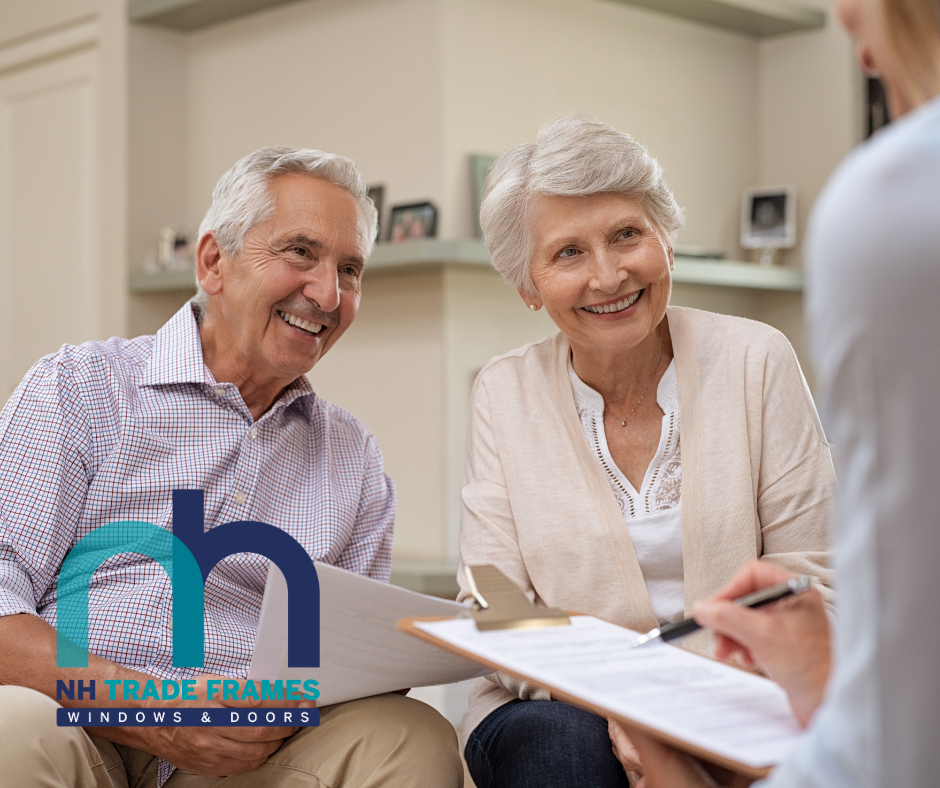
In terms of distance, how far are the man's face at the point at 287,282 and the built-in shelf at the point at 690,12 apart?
270cm

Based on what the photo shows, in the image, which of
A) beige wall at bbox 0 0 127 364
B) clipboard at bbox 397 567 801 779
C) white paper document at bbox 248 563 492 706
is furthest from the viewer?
beige wall at bbox 0 0 127 364

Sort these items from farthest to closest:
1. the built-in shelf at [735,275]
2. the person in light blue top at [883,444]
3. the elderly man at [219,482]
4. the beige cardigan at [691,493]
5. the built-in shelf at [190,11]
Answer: the built-in shelf at [190,11]
the built-in shelf at [735,275]
the beige cardigan at [691,493]
the elderly man at [219,482]
the person in light blue top at [883,444]

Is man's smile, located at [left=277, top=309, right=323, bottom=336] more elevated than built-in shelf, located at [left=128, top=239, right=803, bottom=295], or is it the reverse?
built-in shelf, located at [left=128, top=239, right=803, bottom=295]

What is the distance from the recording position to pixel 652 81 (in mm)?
4305

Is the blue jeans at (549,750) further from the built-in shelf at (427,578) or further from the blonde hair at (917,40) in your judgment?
the built-in shelf at (427,578)

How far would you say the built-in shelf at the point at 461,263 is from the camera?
351cm

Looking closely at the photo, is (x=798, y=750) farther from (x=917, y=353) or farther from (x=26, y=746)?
(x=26, y=746)

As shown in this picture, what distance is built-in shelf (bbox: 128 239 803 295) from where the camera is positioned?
351 cm

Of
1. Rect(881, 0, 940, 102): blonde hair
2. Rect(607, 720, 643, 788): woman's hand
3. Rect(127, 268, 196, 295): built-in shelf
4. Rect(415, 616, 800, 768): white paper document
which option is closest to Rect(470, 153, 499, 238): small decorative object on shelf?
Rect(127, 268, 196, 295): built-in shelf

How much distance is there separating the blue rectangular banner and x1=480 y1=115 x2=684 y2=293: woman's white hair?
2.49ft

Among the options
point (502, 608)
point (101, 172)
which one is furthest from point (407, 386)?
point (502, 608)

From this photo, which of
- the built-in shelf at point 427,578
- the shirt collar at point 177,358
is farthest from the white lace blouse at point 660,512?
the built-in shelf at point 427,578

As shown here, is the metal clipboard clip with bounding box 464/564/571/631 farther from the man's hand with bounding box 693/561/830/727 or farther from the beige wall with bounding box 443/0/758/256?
the beige wall with bounding box 443/0/758/256

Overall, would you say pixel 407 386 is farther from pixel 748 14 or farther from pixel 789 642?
pixel 789 642
